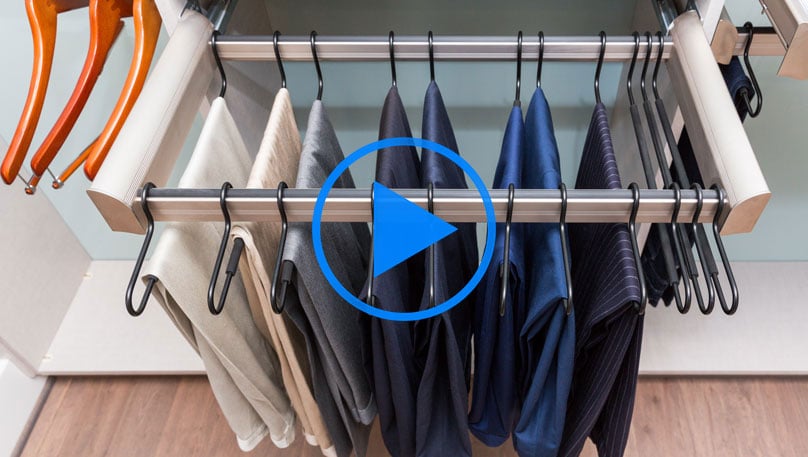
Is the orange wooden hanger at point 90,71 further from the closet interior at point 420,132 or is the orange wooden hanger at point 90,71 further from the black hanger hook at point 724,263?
the black hanger hook at point 724,263

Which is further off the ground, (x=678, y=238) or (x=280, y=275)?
(x=280, y=275)

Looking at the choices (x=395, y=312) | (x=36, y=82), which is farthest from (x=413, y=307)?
(x=36, y=82)

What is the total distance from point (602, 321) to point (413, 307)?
237 millimetres

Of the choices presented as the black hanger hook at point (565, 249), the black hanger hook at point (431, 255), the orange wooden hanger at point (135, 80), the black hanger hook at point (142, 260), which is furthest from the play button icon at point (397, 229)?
the orange wooden hanger at point (135, 80)

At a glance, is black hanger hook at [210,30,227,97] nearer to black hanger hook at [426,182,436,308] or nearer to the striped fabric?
black hanger hook at [426,182,436,308]

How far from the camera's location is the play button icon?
59 centimetres

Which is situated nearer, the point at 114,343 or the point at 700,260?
the point at 700,260

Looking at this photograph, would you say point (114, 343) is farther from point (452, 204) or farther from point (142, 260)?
point (452, 204)

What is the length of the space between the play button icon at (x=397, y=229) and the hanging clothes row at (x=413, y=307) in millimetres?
17

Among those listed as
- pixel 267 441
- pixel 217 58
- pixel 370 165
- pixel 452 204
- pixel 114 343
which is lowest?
pixel 267 441

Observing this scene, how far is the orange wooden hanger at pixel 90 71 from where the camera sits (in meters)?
0.82

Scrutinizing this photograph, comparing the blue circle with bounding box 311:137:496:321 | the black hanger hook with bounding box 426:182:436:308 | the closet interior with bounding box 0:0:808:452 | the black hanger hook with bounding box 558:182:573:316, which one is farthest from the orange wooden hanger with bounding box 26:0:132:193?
the black hanger hook with bounding box 558:182:573:316

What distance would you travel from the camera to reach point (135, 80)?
811 millimetres

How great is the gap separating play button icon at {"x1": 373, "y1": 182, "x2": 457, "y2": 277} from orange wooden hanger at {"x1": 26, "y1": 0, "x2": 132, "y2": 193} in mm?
476
